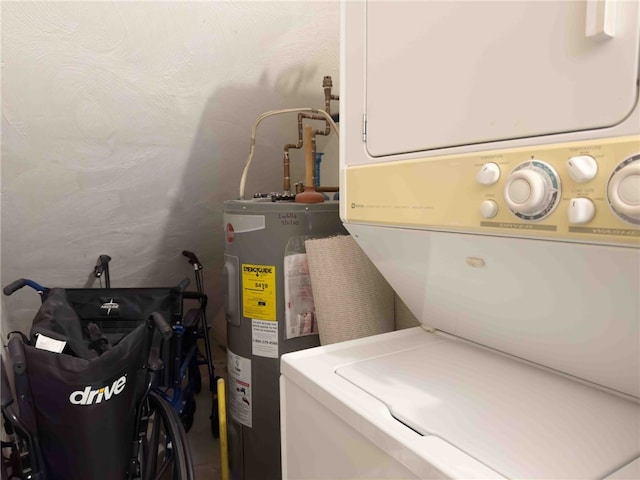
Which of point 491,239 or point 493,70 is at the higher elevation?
point 493,70

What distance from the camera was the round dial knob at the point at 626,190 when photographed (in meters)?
0.46

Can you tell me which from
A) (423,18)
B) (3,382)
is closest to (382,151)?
(423,18)

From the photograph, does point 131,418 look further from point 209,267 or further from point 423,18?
point 423,18

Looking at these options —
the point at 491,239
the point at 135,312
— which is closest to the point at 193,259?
the point at 135,312

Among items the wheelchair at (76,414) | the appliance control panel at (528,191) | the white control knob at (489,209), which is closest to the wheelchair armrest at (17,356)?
the wheelchair at (76,414)

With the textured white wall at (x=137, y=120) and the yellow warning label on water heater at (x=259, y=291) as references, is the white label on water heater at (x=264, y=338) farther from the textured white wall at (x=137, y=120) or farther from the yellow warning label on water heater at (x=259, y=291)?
the textured white wall at (x=137, y=120)

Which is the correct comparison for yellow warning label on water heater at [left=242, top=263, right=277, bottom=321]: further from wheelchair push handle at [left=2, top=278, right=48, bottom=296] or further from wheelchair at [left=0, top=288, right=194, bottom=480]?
wheelchair push handle at [left=2, top=278, right=48, bottom=296]

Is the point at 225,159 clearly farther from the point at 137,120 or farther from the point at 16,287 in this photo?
the point at 16,287

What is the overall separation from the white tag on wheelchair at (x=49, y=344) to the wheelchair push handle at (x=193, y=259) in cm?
75

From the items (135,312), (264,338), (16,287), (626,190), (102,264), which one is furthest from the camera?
(102,264)

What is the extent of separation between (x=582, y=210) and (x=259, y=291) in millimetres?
1075

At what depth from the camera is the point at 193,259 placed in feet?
6.97

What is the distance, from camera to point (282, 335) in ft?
4.71

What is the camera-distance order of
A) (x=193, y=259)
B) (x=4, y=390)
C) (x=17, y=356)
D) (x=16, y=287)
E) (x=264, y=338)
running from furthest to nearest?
(x=193, y=259) → (x=16, y=287) → (x=264, y=338) → (x=4, y=390) → (x=17, y=356)
